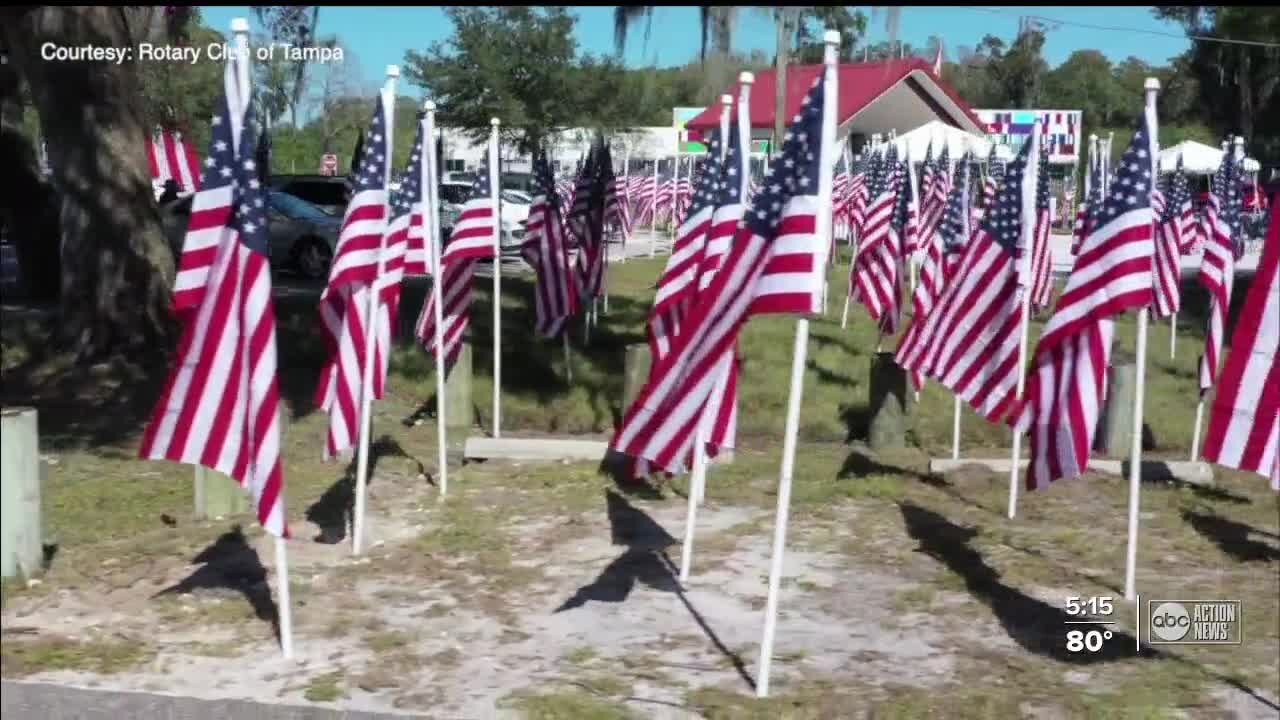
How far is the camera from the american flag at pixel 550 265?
46.4ft

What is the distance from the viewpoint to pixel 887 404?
11.8 metres

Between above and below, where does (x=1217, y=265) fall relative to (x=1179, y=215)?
below

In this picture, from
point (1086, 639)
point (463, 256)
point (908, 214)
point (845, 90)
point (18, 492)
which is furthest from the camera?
point (845, 90)

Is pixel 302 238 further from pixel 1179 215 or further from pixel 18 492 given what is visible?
pixel 18 492

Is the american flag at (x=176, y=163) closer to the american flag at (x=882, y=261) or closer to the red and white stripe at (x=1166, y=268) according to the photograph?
the american flag at (x=882, y=261)

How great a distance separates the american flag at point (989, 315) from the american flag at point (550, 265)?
5000 mm

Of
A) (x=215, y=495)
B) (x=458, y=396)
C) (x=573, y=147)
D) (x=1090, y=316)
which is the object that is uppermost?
(x=573, y=147)

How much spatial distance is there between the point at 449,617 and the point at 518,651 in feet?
2.16

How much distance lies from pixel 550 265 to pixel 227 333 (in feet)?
24.5

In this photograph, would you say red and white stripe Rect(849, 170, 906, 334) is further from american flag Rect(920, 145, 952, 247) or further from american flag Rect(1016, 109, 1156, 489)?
american flag Rect(1016, 109, 1156, 489)

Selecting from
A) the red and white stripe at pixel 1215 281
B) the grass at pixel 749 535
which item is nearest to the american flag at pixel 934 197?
the grass at pixel 749 535

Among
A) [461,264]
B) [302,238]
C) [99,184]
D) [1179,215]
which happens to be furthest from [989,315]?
[302,238]

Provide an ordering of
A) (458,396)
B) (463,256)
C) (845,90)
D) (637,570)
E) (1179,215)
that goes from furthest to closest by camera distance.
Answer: (845,90), (1179,215), (458,396), (463,256), (637,570)

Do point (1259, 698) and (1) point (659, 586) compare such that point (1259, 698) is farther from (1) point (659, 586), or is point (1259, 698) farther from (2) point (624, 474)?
(2) point (624, 474)
